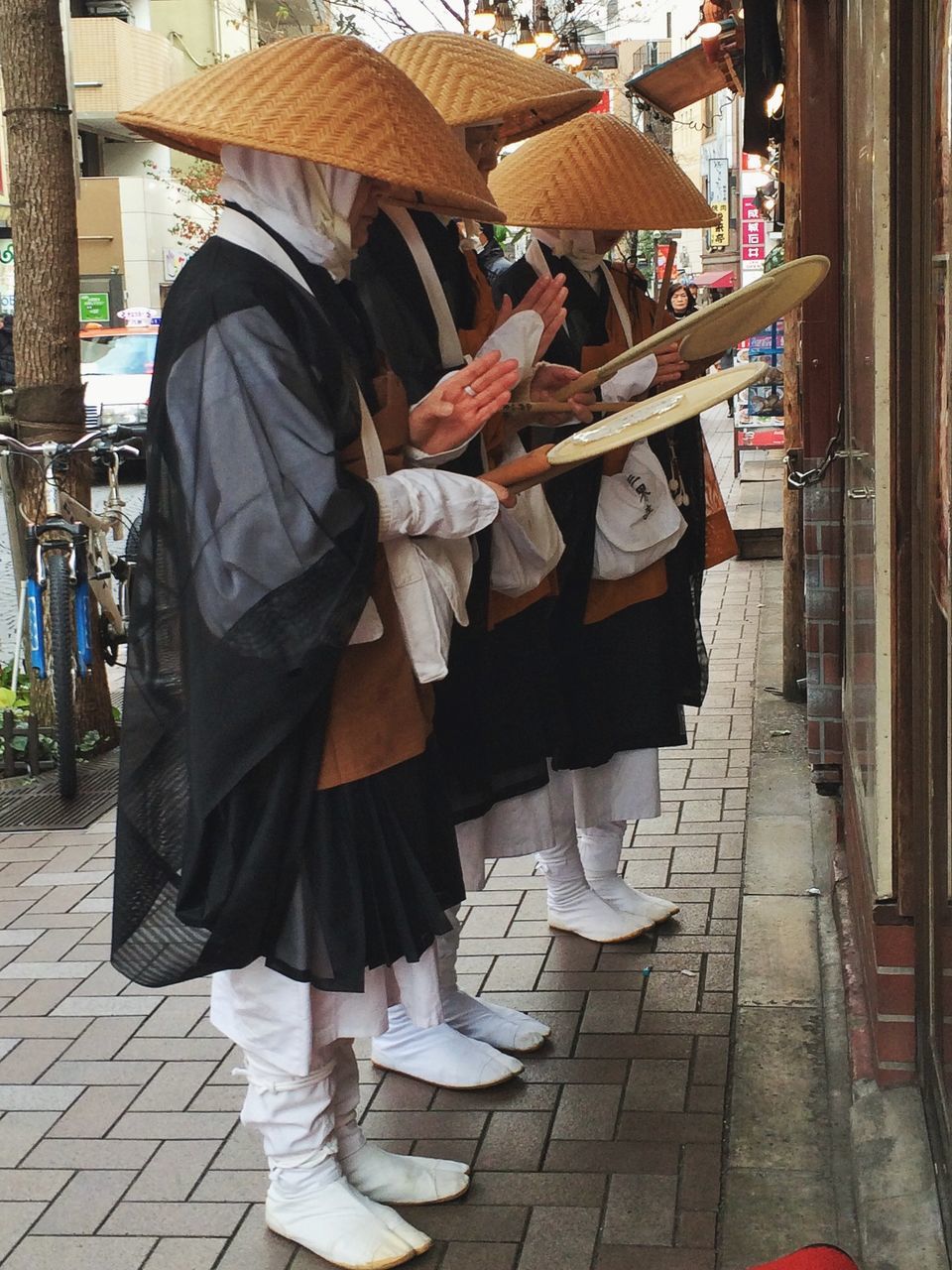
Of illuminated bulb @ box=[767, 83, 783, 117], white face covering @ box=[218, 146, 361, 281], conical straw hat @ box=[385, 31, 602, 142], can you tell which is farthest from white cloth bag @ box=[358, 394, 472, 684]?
illuminated bulb @ box=[767, 83, 783, 117]

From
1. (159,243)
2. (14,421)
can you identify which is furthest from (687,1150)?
(159,243)

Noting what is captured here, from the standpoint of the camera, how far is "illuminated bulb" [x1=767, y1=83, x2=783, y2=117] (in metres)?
7.85

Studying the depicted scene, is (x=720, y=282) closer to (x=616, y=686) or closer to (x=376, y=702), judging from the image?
(x=616, y=686)

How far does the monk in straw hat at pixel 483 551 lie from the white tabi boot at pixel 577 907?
0.58 meters

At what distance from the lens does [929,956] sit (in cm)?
296

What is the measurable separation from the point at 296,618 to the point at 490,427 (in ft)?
3.36

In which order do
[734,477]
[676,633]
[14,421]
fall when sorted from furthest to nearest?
[734,477] → [14,421] → [676,633]

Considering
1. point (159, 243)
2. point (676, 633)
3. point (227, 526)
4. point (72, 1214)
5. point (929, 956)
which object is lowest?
point (72, 1214)

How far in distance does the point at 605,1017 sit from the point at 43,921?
193 cm

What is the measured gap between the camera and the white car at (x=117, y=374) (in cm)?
1905

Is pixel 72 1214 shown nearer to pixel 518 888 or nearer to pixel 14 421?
pixel 518 888

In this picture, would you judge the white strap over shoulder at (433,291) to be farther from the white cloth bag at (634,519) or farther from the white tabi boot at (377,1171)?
the white tabi boot at (377,1171)

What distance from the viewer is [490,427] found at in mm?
3570

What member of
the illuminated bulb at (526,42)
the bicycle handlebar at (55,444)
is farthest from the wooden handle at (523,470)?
the illuminated bulb at (526,42)
